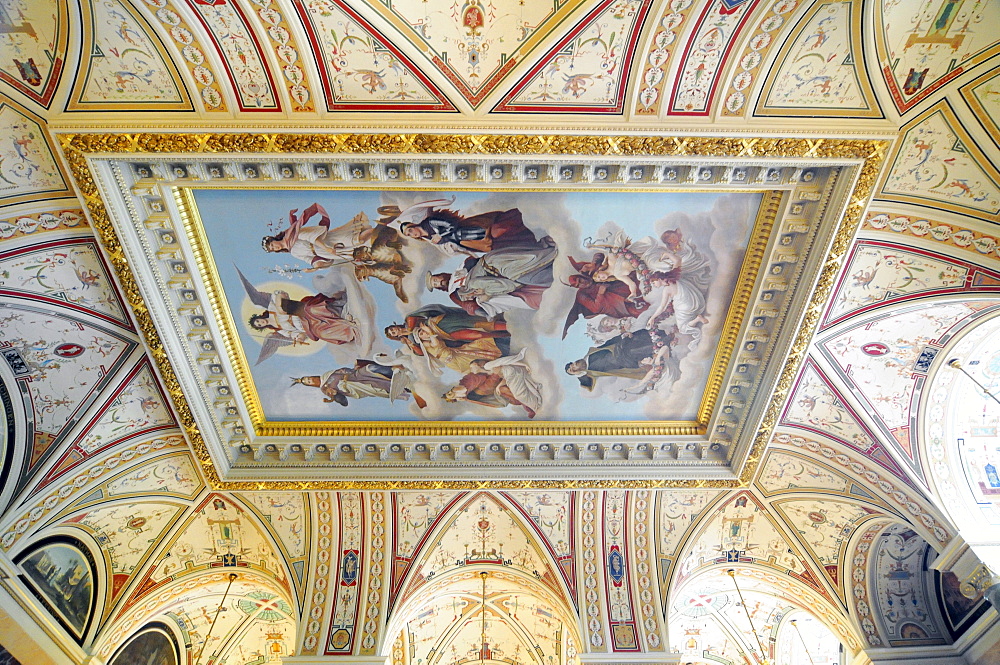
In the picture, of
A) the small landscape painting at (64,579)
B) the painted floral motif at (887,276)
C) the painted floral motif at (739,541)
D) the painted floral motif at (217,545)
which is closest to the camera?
the painted floral motif at (887,276)

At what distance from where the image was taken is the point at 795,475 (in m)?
11.0

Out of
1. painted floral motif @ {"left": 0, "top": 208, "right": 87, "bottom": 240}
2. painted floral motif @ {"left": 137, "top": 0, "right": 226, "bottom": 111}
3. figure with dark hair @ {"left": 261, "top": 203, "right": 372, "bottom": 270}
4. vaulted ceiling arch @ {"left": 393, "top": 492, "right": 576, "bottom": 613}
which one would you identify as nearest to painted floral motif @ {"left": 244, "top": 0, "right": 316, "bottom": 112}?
painted floral motif @ {"left": 137, "top": 0, "right": 226, "bottom": 111}

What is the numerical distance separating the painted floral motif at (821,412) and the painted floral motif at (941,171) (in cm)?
308

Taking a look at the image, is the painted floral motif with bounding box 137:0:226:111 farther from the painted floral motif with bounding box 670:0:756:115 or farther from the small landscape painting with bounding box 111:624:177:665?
the small landscape painting with bounding box 111:624:177:665

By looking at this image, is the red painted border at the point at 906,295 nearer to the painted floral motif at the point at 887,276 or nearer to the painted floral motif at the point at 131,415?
the painted floral motif at the point at 887,276

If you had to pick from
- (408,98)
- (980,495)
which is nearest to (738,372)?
(980,495)

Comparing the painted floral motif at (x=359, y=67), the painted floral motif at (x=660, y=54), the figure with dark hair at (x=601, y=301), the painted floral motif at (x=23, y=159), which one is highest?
the painted floral motif at (x=660, y=54)

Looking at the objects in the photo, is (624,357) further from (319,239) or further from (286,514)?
(286,514)

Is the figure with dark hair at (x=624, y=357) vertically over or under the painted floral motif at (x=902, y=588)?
over

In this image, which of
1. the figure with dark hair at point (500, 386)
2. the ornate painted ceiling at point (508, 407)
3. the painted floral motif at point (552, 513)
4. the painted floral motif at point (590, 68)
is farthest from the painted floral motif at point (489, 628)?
the painted floral motif at point (590, 68)

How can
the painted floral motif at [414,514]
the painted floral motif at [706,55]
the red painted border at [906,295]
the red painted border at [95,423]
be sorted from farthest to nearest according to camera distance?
the painted floral motif at [414,514]
the red painted border at [95,423]
the red painted border at [906,295]
the painted floral motif at [706,55]

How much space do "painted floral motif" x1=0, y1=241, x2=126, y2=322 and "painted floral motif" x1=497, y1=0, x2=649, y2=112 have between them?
5.56 metres

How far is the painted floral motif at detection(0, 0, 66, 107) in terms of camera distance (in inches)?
245

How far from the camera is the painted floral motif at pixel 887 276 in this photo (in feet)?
26.2
